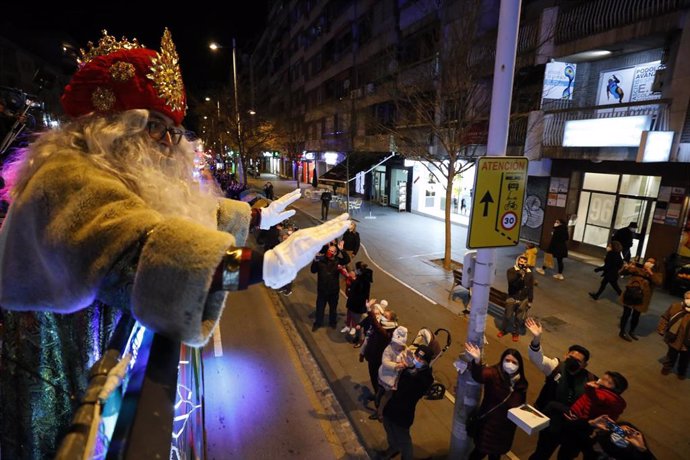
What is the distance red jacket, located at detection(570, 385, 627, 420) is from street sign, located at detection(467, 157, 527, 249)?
1848mm

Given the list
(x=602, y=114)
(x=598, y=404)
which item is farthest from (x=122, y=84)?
(x=602, y=114)

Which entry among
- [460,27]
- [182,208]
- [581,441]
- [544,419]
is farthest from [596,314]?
[182,208]

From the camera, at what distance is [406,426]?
4523 mm

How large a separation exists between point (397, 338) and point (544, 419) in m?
1.87

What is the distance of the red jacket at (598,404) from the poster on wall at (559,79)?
11786mm

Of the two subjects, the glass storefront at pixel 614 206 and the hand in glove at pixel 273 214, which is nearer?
the hand in glove at pixel 273 214

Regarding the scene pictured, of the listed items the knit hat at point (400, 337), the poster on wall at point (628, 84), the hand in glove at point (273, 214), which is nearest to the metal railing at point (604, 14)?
the poster on wall at point (628, 84)

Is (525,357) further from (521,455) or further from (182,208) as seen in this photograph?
(182,208)

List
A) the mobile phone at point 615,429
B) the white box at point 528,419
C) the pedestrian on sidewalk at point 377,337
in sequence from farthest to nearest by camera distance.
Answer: the pedestrian on sidewalk at point 377,337
the white box at point 528,419
the mobile phone at point 615,429

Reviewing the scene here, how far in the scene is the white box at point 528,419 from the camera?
12.0 feet

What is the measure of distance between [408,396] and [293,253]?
3.84 meters

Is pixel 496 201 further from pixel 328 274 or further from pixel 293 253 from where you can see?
pixel 328 274

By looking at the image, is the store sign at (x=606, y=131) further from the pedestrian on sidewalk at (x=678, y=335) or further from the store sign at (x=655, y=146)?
the pedestrian on sidewalk at (x=678, y=335)

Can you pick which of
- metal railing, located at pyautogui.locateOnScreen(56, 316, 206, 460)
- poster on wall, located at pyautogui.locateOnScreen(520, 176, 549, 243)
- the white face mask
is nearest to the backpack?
the white face mask
